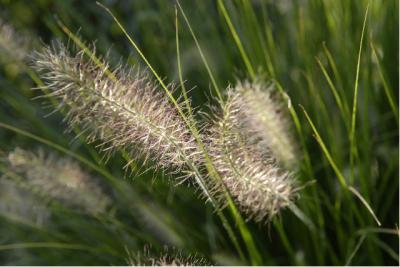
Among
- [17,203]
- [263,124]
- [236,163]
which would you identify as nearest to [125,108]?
[236,163]

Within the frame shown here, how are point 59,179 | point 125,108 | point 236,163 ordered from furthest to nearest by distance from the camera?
point 59,179
point 236,163
point 125,108

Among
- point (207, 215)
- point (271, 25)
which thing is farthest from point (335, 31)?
point (207, 215)

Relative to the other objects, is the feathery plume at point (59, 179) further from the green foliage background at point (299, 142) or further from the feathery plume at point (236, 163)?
the feathery plume at point (236, 163)

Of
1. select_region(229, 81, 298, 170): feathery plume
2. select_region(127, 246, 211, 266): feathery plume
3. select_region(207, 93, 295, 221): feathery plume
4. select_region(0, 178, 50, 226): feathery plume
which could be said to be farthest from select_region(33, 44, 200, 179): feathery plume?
select_region(0, 178, 50, 226): feathery plume

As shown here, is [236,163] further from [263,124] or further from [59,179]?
[59,179]

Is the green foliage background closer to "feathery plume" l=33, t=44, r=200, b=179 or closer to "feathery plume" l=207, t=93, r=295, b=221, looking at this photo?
"feathery plume" l=207, t=93, r=295, b=221

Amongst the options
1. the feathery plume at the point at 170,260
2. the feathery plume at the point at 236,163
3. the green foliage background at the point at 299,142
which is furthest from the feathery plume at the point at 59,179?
the feathery plume at the point at 236,163

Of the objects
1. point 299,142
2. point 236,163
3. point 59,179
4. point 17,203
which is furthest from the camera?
point 299,142
